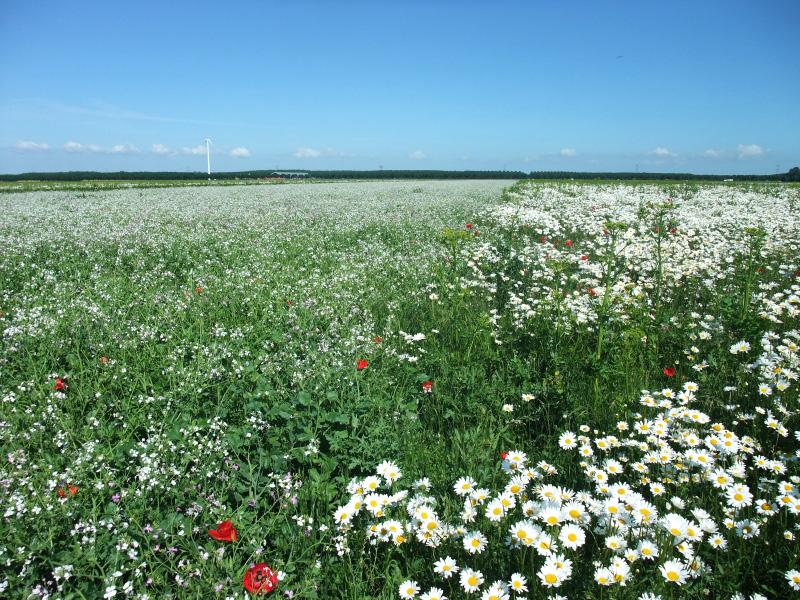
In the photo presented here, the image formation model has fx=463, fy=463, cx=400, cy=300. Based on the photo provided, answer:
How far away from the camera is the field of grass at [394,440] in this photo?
222cm

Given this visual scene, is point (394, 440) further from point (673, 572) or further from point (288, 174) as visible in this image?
point (288, 174)

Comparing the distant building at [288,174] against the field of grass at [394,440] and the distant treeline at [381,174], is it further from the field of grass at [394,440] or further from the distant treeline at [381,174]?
the field of grass at [394,440]

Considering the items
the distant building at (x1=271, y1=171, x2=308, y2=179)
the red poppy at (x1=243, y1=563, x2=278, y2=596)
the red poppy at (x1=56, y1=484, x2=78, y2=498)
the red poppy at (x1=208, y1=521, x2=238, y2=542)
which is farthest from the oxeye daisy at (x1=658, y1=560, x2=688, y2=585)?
the distant building at (x1=271, y1=171, x2=308, y2=179)

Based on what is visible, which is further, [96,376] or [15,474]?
[96,376]

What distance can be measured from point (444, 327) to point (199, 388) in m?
2.95

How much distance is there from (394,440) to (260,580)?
1273 mm

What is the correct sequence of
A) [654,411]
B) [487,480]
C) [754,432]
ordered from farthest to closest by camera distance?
[654,411], [754,432], [487,480]

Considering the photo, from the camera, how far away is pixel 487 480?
3012 mm

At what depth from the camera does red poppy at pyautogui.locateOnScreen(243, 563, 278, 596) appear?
2117mm

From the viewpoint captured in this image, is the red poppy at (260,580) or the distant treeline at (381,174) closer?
the red poppy at (260,580)

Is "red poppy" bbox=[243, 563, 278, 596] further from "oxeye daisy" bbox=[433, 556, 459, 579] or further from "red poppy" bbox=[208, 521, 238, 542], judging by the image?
"oxeye daisy" bbox=[433, 556, 459, 579]

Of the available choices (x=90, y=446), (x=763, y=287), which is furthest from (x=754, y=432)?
(x=90, y=446)

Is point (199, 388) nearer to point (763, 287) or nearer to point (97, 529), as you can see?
point (97, 529)

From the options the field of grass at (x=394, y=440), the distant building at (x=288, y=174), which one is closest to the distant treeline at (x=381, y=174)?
the distant building at (x=288, y=174)
